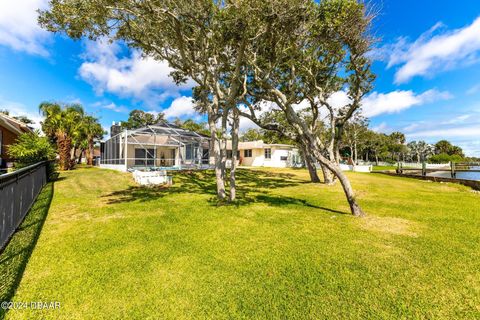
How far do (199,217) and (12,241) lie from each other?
4.05m

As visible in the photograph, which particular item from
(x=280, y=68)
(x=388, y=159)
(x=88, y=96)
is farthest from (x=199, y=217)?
(x=388, y=159)

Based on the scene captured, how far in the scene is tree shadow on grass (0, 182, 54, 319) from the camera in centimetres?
309

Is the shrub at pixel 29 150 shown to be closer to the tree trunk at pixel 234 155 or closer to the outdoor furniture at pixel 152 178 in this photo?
the outdoor furniture at pixel 152 178

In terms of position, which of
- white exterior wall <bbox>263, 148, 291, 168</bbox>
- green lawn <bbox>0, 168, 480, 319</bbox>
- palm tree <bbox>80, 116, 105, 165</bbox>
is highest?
palm tree <bbox>80, 116, 105, 165</bbox>

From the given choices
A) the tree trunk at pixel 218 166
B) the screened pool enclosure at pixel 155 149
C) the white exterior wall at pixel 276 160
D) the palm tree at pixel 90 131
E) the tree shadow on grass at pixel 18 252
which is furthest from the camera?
the white exterior wall at pixel 276 160

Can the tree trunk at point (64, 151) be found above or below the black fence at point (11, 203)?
above

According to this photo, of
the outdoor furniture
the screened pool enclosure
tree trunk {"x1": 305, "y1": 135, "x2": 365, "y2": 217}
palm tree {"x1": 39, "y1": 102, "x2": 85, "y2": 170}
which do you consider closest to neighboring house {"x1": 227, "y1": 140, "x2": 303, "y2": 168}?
the screened pool enclosure

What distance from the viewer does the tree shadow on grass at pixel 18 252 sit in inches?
122

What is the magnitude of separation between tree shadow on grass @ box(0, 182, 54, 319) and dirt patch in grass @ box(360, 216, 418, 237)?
6.94 m

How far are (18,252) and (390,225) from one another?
8.37 m

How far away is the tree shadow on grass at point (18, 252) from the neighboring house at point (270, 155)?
93.0ft

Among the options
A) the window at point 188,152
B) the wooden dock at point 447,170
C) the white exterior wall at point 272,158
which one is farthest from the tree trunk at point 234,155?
the white exterior wall at point 272,158

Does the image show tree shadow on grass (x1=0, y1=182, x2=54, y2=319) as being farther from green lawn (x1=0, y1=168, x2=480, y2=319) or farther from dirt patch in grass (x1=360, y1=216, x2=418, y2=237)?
dirt patch in grass (x1=360, y1=216, x2=418, y2=237)

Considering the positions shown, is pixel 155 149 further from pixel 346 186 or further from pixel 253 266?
pixel 253 266
